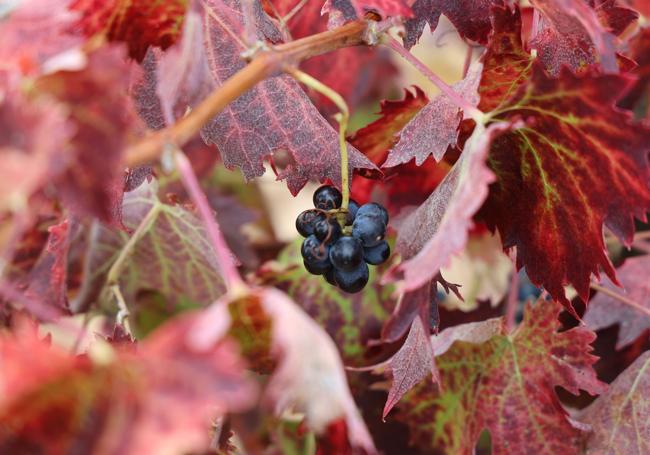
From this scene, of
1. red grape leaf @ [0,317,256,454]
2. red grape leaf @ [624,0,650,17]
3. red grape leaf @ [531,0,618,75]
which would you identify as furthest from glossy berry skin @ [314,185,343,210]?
red grape leaf @ [624,0,650,17]

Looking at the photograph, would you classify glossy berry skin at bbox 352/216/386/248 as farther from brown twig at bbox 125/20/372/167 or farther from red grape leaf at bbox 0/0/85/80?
red grape leaf at bbox 0/0/85/80

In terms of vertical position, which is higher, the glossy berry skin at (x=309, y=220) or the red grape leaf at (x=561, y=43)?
the red grape leaf at (x=561, y=43)

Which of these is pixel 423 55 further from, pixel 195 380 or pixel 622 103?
pixel 195 380

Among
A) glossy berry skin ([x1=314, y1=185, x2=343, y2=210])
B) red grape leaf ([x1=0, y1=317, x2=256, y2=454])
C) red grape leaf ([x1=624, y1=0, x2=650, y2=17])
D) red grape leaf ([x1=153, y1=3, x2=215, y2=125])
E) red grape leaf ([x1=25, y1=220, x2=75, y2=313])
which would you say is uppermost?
red grape leaf ([x1=153, y1=3, x2=215, y2=125])

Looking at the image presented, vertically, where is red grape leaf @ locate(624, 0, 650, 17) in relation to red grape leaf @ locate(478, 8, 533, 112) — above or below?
below

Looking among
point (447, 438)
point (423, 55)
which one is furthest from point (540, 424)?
point (423, 55)

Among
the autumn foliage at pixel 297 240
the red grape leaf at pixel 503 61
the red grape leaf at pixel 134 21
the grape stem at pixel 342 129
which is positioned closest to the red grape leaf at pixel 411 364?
the autumn foliage at pixel 297 240

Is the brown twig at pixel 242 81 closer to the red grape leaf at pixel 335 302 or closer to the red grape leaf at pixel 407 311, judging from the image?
the red grape leaf at pixel 407 311
